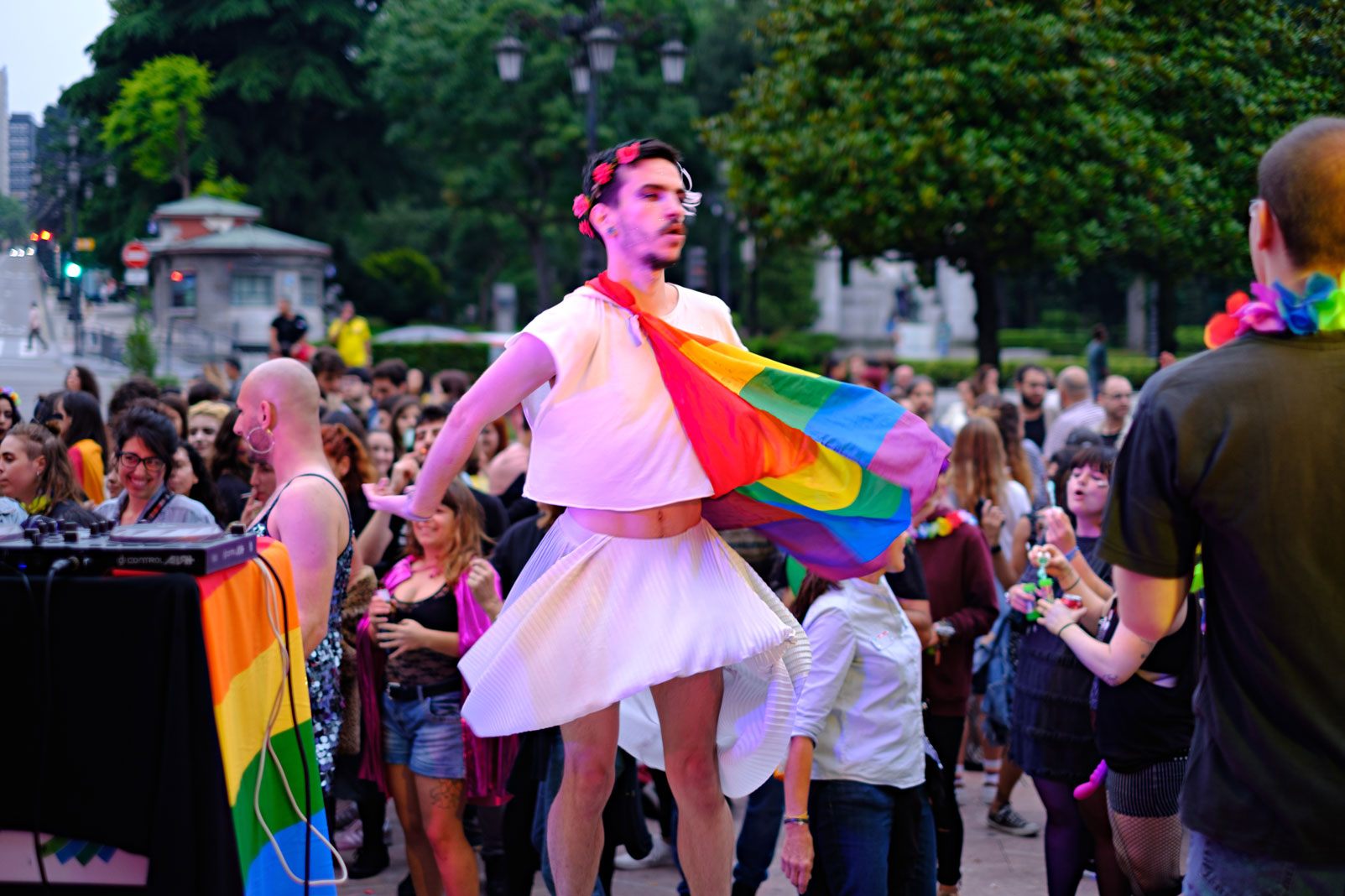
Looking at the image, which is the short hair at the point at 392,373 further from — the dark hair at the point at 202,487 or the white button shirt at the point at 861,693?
the white button shirt at the point at 861,693

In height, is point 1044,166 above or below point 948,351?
above

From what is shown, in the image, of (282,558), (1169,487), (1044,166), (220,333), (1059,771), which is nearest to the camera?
(1169,487)

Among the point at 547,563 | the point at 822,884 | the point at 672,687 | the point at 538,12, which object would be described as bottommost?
the point at 822,884

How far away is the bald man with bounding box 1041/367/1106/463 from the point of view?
9.23 metres

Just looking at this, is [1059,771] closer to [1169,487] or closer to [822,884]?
[822,884]

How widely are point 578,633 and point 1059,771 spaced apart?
2263 mm

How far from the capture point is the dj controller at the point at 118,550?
2.47 meters

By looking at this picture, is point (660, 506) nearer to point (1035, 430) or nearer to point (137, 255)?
point (1035, 430)

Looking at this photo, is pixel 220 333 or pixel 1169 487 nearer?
pixel 1169 487

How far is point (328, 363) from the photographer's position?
9625 mm

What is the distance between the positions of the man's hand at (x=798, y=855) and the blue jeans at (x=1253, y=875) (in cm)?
158

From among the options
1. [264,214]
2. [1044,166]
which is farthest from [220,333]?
[1044,166]

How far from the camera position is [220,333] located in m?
33.0

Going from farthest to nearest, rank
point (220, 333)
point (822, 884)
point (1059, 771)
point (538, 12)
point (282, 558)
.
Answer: point (538, 12), point (220, 333), point (1059, 771), point (822, 884), point (282, 558)
